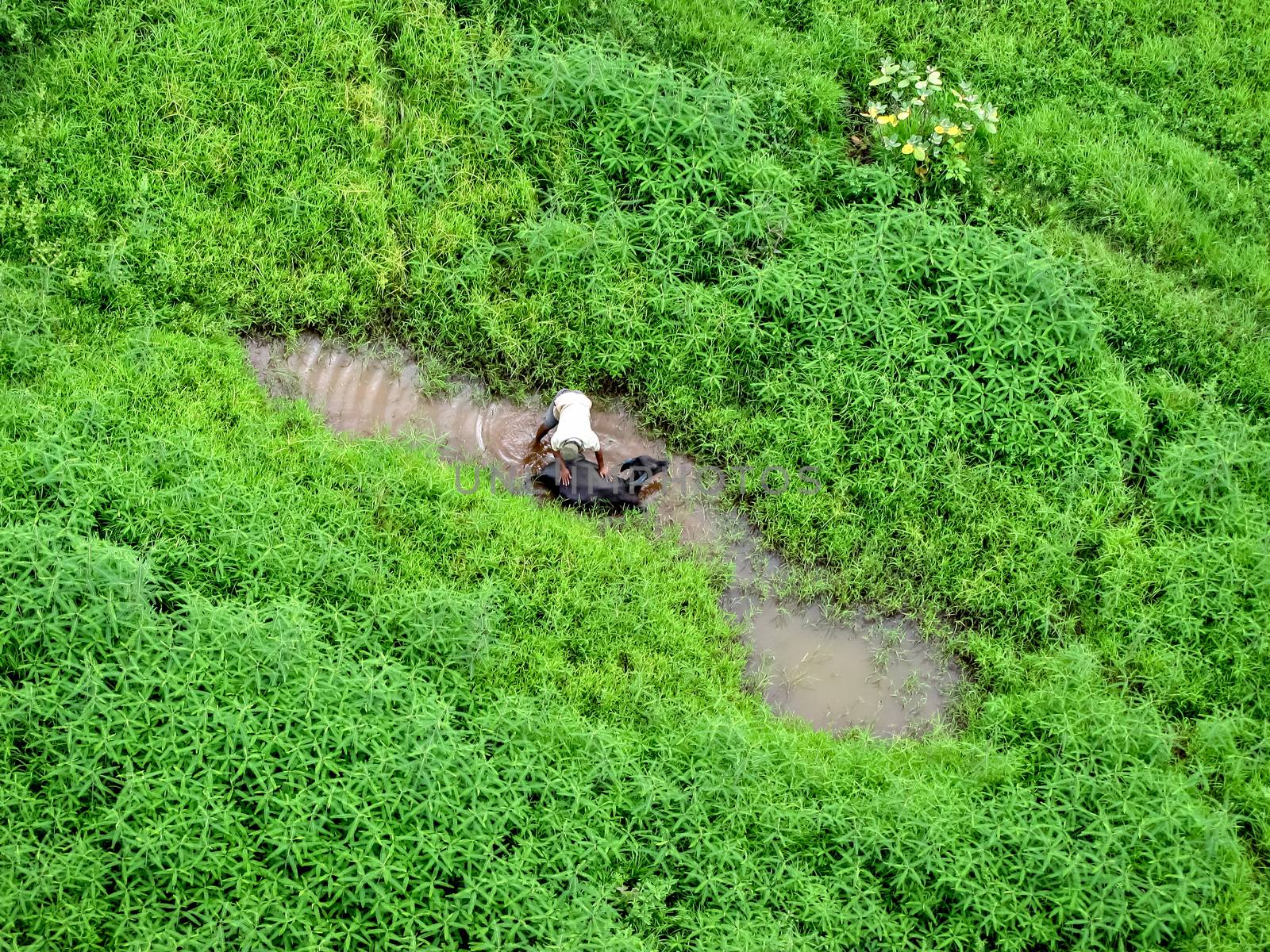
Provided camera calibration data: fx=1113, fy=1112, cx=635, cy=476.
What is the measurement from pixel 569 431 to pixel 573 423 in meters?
0.05

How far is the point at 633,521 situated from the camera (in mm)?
6297

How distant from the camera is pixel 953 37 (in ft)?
25.2

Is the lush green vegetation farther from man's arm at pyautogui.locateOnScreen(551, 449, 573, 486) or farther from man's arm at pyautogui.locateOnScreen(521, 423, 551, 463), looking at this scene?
man's arm at pyautogui.locateOnScreen(521, 423, 551, 463)

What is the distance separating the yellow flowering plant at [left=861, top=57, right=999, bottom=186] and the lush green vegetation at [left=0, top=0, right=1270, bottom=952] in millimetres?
173

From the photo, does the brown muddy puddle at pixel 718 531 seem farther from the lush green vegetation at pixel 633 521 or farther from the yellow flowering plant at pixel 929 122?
the yellow flowering plant at pixel 929 122

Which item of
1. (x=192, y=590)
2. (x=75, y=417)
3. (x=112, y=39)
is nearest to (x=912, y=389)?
(x=192, y=590)

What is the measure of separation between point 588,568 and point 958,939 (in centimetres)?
252

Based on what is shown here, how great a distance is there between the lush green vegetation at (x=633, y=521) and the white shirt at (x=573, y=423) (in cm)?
45

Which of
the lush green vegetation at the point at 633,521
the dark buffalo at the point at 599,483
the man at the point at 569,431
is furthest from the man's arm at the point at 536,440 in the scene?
the lush green vegetation at the point at 633,521

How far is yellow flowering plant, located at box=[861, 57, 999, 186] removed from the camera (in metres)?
7.14

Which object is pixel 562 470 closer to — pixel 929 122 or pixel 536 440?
pixel 536 440

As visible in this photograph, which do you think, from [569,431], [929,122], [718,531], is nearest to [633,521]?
[718,531]

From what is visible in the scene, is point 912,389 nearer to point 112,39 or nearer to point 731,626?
point 731,626

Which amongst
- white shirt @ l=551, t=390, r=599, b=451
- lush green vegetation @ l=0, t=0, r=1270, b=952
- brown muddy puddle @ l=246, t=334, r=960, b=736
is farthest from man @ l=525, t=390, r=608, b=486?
lush green vegetation @ l=0, t=0, r=1270, b=952
